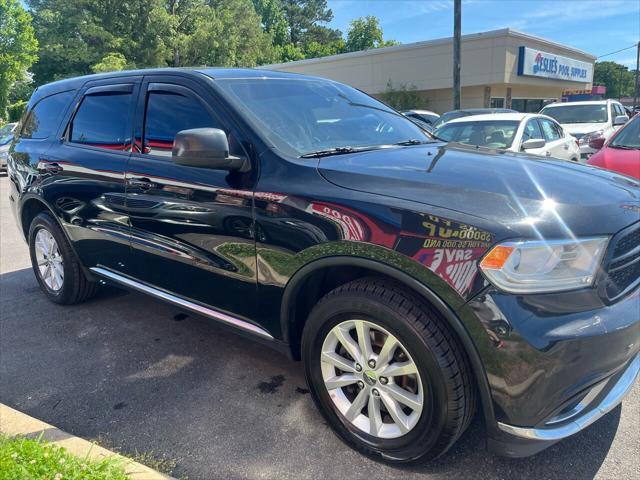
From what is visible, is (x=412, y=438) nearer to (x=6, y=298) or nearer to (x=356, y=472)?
(x=356, y=472)

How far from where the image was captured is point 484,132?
7.72 m

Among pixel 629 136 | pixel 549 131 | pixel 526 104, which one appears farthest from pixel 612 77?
pixel 629 136

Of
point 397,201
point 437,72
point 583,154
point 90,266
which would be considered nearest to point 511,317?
point 397,201

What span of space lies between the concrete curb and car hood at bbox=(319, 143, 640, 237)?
156 cm

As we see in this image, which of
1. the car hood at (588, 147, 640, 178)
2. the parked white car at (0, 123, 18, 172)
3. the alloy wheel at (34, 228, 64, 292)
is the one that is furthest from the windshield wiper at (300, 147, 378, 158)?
the parked white car at (0, 123, 18, 172)

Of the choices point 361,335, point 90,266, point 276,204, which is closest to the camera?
point 361,335

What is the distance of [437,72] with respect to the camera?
25.5 metres

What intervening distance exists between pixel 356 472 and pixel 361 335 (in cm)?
64

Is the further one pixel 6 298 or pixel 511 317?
pixel 6 298

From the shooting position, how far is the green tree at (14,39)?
27500mm

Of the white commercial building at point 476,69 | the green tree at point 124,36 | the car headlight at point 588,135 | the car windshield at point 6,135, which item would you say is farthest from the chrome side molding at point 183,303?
the green tree at point 124,36

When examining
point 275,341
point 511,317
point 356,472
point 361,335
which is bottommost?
point 356,472

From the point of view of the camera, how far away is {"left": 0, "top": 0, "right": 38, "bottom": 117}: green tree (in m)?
27.5

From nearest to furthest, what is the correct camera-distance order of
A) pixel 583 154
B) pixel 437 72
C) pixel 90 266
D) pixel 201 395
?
pixel 201 395, pixel 90 266, pixel 583 154, pixel 437 72
